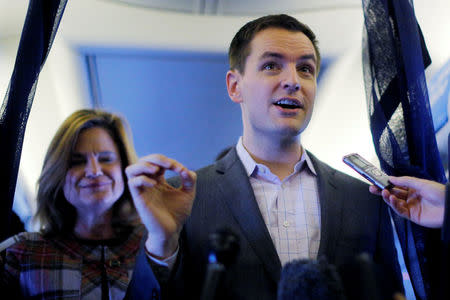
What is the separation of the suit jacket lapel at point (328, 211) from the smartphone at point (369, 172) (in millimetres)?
142

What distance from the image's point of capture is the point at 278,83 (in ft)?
3.86

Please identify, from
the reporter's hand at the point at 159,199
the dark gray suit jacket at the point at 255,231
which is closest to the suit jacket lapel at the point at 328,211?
the dark gray suit jacket at the point at 255,231

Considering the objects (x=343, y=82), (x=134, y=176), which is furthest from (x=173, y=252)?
(x=343, y=82)

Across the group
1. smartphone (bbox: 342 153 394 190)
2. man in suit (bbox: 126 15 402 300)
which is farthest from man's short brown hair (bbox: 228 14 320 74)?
smartphone (bbox: 342 153 394 190)

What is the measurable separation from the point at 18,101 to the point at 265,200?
0.70m

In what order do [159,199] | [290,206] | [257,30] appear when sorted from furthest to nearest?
[257,30] → [290,206] → [159,199]

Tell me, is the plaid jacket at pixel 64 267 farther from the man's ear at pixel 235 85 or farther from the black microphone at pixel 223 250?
the black microphone at pixel 223 250

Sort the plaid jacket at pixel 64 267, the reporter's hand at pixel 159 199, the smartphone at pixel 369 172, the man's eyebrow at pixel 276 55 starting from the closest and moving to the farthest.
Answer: the reporter's hand at pixel 159 199
the smartphone at pixel 369 172
the man's eyebrow at pixel 276 55
the plaid jacket at pixel 64 267

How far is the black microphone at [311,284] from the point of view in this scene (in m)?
0.63

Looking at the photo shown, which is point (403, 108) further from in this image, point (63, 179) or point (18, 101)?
point (63, 179)

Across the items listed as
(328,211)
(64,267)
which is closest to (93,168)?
(64,267)

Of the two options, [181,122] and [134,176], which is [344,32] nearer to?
[181,122]

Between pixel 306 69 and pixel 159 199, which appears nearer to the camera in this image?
pixel 159 199

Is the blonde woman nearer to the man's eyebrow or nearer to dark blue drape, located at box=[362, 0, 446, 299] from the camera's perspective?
the man's eyebrow
